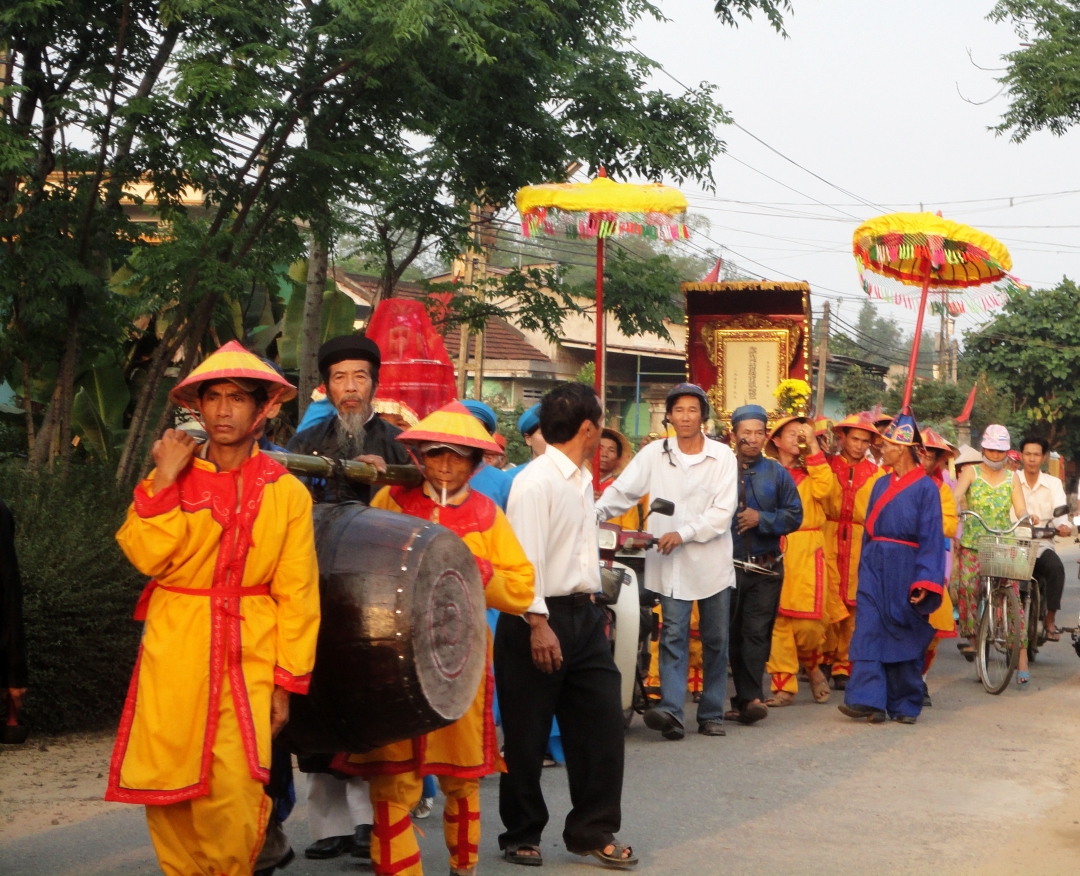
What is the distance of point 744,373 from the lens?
1612cm

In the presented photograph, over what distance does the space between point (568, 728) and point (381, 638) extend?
1671 mm

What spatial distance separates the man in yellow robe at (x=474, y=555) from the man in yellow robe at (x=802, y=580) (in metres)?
4.96

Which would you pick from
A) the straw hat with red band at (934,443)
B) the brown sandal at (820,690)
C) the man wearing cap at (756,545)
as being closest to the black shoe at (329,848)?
the man wearing cap at (756,545)

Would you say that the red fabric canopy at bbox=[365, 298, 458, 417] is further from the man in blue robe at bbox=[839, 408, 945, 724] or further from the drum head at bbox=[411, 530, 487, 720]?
the drum head at bbox=[411, 530, 487, 720]

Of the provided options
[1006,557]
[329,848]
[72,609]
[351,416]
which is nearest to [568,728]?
[329,848]

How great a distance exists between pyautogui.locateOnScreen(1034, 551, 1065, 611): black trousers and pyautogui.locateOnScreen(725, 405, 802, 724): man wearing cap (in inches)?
156

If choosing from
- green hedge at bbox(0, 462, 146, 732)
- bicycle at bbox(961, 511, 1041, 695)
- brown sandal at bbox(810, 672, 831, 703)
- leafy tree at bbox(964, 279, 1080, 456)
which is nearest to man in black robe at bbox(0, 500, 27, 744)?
green hedge at bbox(0, 462, 146, 732)

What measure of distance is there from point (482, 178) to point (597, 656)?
7.24 meters

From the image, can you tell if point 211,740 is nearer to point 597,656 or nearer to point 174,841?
point 174,841

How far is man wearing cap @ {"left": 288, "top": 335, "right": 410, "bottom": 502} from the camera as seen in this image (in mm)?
→ 5832

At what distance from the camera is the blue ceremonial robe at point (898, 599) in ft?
29.5

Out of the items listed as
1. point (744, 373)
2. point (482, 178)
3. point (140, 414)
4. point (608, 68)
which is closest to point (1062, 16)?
point (744, 373)

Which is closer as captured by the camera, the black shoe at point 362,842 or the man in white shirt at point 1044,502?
the black shoe at point 362,842

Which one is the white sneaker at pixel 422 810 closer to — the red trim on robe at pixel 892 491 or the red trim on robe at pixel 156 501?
the red trim on robe at pixel 156 501
